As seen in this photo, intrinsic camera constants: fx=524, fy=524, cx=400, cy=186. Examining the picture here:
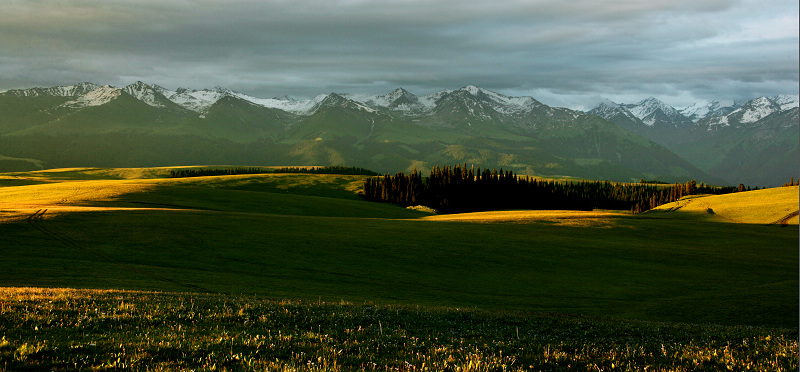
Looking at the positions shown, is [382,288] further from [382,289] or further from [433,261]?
[433,261]

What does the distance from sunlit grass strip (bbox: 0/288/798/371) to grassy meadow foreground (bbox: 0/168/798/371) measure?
0.09 metres

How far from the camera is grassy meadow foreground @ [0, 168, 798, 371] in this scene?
552 inches

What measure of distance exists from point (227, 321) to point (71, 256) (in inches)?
1828

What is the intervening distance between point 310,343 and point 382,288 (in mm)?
35084

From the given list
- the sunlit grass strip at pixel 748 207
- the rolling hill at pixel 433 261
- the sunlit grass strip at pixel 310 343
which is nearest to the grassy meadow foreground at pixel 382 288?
the sunlit grass strip at pixel 310 343

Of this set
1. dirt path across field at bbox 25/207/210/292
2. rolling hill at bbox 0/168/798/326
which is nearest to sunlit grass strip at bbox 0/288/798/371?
rolling hill at bbox 0/168/798/326

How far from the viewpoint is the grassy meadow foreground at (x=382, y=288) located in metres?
14.0

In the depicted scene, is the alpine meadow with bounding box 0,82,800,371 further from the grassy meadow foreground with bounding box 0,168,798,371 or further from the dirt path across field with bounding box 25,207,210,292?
the dirt path across field with bounding box 25,207,210,292

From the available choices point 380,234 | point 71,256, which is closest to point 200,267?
point 71,256

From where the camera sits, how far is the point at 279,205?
5256 inches

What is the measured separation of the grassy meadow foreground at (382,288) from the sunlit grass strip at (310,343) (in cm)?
9

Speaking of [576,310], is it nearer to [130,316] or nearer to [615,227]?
[130,316]

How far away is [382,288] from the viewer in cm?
4938

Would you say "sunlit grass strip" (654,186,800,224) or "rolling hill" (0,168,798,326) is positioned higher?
"sunlit grass strip" (654,186,800,224)
